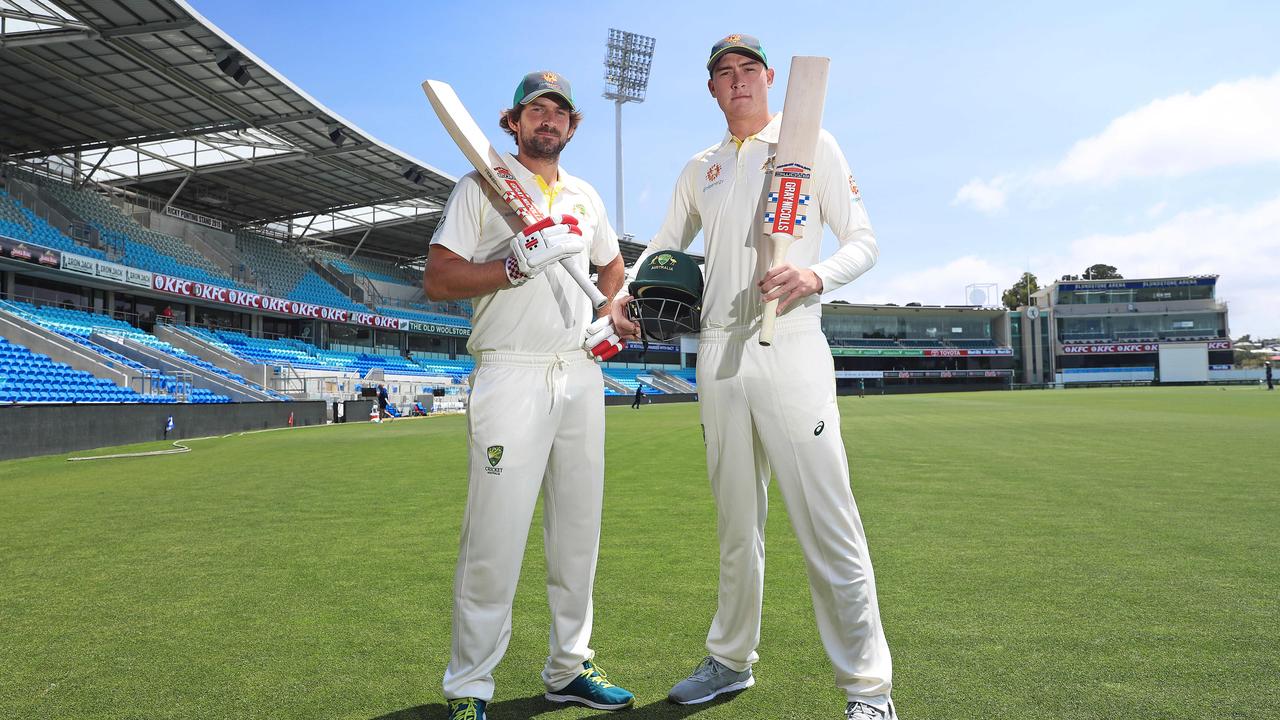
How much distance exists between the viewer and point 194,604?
433 centimetres

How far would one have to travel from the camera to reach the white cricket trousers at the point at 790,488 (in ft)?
9.28

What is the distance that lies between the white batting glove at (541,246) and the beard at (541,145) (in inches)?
18.1

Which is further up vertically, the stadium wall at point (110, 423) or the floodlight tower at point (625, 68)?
the floodlight tower at point (625, 68)

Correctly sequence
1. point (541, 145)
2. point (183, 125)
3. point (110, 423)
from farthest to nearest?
1. point (183, 125)
2. point (110, 423)
3. point (541, 145)

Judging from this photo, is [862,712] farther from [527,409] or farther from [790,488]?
[527,409]

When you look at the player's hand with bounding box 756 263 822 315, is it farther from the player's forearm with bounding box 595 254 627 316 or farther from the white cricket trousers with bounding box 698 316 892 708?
the player's forearm with bounding box 595 254 627 316

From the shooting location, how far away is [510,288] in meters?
3.19

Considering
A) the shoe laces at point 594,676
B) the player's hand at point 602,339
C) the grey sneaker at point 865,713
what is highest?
the player's hand at point 602,339

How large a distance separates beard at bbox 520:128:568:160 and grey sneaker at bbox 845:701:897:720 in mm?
2439

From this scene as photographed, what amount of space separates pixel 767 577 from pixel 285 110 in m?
29.6

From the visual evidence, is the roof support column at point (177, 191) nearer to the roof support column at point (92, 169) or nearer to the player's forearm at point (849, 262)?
the roof support column at point (92, 169)

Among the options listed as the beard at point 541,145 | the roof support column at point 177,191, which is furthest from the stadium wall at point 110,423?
the beard at point 541,145

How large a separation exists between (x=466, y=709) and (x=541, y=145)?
2.23 metres

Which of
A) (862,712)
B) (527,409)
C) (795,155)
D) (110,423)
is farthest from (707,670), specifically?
(110,423)
